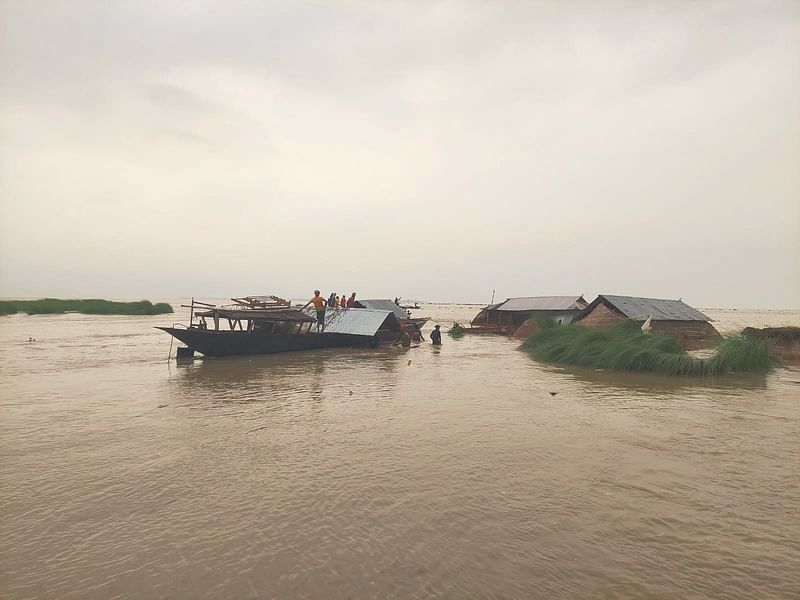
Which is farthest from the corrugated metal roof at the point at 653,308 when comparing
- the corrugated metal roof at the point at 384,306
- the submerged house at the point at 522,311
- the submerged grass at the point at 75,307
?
the submerged grass at the point at 75,307

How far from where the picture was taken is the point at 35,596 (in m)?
2.89

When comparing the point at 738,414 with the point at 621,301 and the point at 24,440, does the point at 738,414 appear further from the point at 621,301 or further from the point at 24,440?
the point at 621,301

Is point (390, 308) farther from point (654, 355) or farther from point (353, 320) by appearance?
point (654, 355)

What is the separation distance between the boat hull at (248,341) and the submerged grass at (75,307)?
1361 inches

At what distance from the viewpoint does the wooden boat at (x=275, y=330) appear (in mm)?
15484

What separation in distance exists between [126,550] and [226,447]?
8.36 feet

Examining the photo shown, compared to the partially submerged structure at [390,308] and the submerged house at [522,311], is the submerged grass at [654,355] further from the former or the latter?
the submerged house at [522,311]

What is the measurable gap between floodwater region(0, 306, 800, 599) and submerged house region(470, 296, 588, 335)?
63.7 ft

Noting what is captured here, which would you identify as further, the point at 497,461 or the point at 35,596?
the point at 497,461

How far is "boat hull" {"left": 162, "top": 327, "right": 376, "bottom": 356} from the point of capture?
15188 millimetres

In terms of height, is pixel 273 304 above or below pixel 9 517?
above

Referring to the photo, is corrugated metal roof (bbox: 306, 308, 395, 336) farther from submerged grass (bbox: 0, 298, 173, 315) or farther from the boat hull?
submerged grass (bbox: 0, 298, 173, 315)

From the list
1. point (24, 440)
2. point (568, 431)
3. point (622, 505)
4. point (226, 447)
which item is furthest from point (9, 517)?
point (568, 431)

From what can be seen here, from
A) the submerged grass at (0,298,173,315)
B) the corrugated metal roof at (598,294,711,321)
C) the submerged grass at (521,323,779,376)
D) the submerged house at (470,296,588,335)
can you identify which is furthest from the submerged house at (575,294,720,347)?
the submerged grass at (0,298,173,315)
